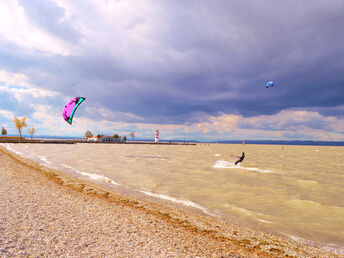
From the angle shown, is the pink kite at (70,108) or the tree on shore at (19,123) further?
the tree on shore at (19,123)

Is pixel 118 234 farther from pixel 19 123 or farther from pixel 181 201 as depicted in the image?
pixel 19 123

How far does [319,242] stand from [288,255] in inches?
80.6

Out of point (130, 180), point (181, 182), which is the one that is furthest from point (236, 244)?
point (130, 180)

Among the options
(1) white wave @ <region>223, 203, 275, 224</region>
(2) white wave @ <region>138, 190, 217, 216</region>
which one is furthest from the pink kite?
(1) white wave @ <region>223, 203, 275, 224</region>

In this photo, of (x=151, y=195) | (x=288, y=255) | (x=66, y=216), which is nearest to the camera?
(x=288, y=255)

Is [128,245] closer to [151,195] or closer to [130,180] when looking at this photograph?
[151,195]

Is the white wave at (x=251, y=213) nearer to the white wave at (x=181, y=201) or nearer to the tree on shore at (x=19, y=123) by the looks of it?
the white wave at (x=181, y=201)

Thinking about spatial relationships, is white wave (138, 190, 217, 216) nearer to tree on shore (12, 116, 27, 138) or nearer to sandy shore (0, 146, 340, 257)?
sandy shore (0, 146, 340, 257)

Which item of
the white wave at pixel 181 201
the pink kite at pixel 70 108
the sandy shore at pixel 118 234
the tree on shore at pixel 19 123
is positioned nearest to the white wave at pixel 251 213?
the white wave at pixel 181 201

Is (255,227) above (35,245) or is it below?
below

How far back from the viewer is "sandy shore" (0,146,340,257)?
4781 millimetres

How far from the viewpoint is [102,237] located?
5387 mm

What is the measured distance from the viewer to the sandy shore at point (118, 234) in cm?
478

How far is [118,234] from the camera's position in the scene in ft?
18.6
